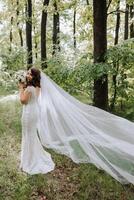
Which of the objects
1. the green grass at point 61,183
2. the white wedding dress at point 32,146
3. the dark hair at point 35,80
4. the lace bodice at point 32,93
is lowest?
the green grass at point 61,183

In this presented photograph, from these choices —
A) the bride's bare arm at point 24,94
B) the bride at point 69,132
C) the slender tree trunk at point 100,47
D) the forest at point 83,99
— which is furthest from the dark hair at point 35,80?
the slender tree trunk at point 100,47

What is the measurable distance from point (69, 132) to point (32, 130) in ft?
3.13

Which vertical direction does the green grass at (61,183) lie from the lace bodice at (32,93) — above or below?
below

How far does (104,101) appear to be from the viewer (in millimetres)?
11945

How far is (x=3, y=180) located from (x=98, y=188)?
6.43 feet

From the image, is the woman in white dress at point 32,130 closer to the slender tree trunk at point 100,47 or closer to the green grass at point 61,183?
the green grass at point 61,183

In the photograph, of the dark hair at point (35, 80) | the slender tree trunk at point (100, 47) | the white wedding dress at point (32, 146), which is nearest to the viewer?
the dark hair at point (35, 80)

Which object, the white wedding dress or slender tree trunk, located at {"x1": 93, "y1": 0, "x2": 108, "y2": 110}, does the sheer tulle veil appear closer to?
the white wedding dress

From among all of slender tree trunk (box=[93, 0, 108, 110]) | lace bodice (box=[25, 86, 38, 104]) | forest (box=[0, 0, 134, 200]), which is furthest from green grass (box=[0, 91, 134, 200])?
slender tree trunk (box=[93, 0, 108, 110])

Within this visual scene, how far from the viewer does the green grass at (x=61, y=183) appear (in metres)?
A: 7.69

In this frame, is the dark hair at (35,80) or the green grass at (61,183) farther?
the dark hair at (35,80)

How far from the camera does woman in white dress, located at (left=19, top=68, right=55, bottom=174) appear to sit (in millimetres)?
8305

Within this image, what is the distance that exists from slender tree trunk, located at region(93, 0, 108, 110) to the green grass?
2831mm

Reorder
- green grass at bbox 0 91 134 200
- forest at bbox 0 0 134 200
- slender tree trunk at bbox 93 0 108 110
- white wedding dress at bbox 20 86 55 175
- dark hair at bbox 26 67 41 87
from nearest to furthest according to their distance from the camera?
green grass at bbox 0 91 134 200, forest at bbox 0 0 134 200, dark hair at bbox 26 67 41 87, white wedding dress at bbox 20 86 55 175, slender tree trunk at bbox 93 0 108 110
